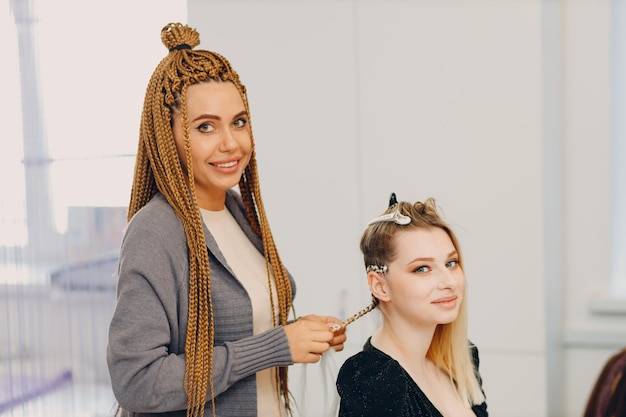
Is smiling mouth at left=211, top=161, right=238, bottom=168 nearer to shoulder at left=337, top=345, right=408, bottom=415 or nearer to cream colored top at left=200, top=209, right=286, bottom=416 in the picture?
cream colored top at left=200, top=209, right=286, bottom=416

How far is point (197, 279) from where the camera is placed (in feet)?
4.62

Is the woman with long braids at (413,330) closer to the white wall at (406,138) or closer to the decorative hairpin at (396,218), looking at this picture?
the decorative hairpin at (396,218)

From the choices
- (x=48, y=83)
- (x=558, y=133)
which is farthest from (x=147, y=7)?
(x=558, y=133)

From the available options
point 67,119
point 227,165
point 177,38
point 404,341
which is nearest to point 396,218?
point 404,341

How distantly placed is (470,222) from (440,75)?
0.43 meters

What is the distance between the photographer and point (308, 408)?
1669mm

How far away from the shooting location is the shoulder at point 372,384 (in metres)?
1.29

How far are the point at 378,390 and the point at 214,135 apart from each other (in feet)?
1.81

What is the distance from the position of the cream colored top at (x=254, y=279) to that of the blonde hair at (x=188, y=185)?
18mm

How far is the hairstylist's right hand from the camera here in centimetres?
142

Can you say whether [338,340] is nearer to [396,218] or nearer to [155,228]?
[396,218]

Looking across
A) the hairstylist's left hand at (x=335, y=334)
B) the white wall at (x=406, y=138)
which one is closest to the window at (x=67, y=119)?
the white wall at (x=406, y=138)

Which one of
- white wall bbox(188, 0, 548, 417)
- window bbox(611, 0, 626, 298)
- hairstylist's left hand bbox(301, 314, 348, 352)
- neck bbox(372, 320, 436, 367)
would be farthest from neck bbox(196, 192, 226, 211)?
window bbox(611, 0, 626, 298)

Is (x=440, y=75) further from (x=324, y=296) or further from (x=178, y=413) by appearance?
(x=178, y=413)
